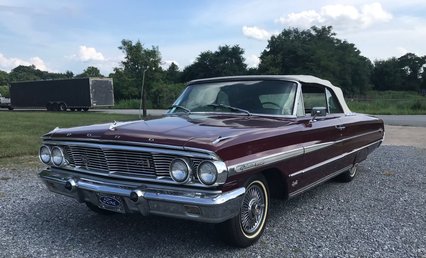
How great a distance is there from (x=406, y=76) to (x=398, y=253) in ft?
363

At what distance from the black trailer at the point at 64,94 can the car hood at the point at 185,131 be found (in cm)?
3205

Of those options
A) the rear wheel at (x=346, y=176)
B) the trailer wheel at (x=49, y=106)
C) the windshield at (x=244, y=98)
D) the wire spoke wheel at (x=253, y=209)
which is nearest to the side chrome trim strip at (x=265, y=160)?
the wire spoke wheel at (x=253, y=209)

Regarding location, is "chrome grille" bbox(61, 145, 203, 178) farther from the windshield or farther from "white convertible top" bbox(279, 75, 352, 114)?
"white convertible top" bbox(279, 75, 352, 114)

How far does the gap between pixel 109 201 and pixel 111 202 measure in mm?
23

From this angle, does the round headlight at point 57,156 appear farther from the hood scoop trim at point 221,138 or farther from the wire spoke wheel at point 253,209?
the wire spoke wheel at point 253,209

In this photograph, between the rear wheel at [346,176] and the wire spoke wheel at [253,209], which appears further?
the rear wheel at [346,176]

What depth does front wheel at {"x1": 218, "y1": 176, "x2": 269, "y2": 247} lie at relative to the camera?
3672 millimetres

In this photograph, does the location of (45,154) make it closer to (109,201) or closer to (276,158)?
(109,201)

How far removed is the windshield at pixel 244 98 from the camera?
15.9ft

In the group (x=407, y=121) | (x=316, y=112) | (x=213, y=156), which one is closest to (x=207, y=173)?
(x=213, y=156)

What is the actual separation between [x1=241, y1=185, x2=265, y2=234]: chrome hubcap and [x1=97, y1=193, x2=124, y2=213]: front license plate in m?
1.08

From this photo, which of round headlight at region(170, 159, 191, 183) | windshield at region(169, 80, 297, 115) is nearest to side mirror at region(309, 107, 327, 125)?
windshield at region(169, 80, 297, 115)

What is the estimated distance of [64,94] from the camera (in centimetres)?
3662

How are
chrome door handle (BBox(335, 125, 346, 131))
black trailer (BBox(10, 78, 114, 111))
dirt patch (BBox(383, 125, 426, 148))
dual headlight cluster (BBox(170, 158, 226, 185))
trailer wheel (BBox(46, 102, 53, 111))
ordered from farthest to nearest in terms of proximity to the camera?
trailer wheel (BBox(46, 102, 53, 111)), black trailer (BBox(10, 78, 114, 111)), dirt patch (BBox(383, 125, 426, 148)), chrome door handle (BBox(335, 125, 346, 131)), dual headlight cluster (BBox(170, 158, 226, 185))
